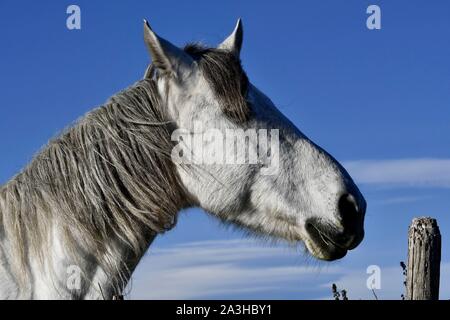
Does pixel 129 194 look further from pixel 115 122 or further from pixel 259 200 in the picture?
pixel 259 200

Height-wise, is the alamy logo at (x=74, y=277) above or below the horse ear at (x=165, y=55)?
below

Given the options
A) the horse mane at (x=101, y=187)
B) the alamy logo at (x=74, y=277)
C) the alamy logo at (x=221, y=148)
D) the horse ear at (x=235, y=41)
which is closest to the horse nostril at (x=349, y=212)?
the alamy logo at (x=221, y=148)

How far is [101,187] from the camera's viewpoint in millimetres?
4773

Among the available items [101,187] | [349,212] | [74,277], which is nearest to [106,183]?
[101,187]

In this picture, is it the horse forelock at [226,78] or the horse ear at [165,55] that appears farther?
the horse forelock at [226,78]

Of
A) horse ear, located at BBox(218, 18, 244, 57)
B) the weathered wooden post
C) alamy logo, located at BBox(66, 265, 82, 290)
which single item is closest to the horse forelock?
horse ear, located at BBox(218, 18, 244, 57)

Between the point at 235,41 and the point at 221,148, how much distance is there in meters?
1.08

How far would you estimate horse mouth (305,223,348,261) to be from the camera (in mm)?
5121

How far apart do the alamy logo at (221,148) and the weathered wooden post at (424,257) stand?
4.85 feet

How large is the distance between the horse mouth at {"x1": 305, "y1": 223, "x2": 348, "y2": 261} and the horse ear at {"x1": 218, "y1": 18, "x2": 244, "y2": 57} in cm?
161

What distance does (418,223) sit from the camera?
18.7 feet

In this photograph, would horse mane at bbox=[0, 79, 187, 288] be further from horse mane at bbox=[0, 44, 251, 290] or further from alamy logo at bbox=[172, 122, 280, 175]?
alamy logo at bbox=[172, 122, 280, 175]

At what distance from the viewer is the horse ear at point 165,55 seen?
4.88 m

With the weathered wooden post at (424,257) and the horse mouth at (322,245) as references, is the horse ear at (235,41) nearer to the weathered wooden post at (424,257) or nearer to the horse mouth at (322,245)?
the horse mouth at (322,245)
